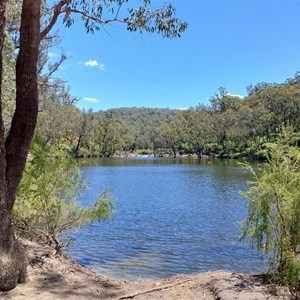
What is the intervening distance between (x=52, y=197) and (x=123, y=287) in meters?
2.20

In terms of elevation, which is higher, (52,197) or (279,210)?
(279,210)

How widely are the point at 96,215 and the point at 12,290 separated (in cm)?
332

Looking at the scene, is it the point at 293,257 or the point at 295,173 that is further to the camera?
the point at 295,173

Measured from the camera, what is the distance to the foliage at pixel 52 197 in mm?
6418

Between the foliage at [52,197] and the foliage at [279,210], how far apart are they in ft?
11.1

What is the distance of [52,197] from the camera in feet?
22.1

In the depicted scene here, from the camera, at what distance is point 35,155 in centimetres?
640

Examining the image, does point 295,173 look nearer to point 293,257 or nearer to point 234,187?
point 293,257

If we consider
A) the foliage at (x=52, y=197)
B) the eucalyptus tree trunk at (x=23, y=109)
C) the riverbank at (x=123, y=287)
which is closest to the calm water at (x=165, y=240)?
the foliage at (x=52, y=197)

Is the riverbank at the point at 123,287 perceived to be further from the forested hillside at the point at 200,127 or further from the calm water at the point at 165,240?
the forested hillside at the point at 200,127

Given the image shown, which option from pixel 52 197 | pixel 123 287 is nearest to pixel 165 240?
pixel 52 197

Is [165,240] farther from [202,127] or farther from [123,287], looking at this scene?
[202,127]

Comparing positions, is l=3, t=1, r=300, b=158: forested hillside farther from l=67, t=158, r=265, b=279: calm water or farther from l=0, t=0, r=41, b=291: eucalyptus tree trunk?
l=0, t=0, r=41, b=291: eucalyptus tree trunk

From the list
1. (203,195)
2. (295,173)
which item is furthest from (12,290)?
(203,195)
